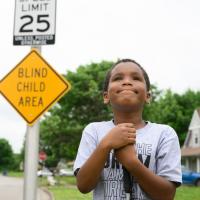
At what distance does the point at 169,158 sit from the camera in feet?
7.72

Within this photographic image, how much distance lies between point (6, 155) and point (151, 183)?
13396cm

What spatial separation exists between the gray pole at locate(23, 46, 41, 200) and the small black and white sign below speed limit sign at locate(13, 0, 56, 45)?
0.93 meters

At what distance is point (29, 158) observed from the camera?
18.3 ft

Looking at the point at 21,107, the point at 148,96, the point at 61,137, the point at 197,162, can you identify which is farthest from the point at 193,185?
the point at 148,96

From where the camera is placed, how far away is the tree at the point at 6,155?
425 ft

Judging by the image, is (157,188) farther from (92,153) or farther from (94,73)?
(94,73)

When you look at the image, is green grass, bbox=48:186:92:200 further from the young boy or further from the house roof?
the house roof

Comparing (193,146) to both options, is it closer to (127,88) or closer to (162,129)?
(162,129)

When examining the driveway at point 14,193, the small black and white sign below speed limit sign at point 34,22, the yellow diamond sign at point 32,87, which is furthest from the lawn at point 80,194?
the small black and white sign below speed limit sign at point 34,22

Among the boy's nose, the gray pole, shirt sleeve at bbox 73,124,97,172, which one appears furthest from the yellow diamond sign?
the boy's nose

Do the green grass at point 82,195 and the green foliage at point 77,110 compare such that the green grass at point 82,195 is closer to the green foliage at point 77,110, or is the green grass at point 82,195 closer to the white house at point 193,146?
the green foliage at point 77,110

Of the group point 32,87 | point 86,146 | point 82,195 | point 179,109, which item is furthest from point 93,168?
point 179,109

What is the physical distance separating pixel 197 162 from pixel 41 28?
47.9 meters

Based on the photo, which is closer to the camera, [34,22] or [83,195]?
[34,22]
